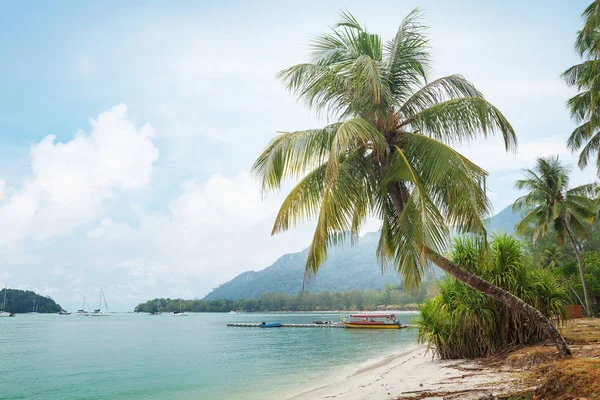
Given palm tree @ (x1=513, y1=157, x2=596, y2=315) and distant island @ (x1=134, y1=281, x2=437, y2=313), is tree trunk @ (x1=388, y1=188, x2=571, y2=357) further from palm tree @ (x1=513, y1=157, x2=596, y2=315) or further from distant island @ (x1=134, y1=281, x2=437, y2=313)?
distant island @ (x1=134, y1=281, x2=437, y2=313)

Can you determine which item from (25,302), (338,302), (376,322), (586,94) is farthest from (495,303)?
(25,302)

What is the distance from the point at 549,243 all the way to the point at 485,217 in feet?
135

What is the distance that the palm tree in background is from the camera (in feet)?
52.6

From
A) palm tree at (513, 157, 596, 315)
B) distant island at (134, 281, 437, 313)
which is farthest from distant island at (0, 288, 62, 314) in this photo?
palm tree at (513, 157, 596, 315)

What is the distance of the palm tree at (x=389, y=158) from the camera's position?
7535mm

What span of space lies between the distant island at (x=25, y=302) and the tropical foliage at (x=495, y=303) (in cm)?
19063

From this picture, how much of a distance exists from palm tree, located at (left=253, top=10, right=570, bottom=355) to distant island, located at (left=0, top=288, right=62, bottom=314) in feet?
626

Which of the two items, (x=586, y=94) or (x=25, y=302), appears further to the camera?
(x=25, y=302)

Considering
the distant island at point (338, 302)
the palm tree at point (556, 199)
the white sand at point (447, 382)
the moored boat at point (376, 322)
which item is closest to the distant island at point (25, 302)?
the distant island at point (338, 302)

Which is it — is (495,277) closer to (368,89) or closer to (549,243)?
(368,89)

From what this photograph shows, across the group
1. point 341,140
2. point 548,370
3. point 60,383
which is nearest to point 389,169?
point 341,140

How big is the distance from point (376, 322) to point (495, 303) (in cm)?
5168

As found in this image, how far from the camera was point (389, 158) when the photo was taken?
325 inches

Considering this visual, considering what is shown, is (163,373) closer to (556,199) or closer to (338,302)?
(556,199)
